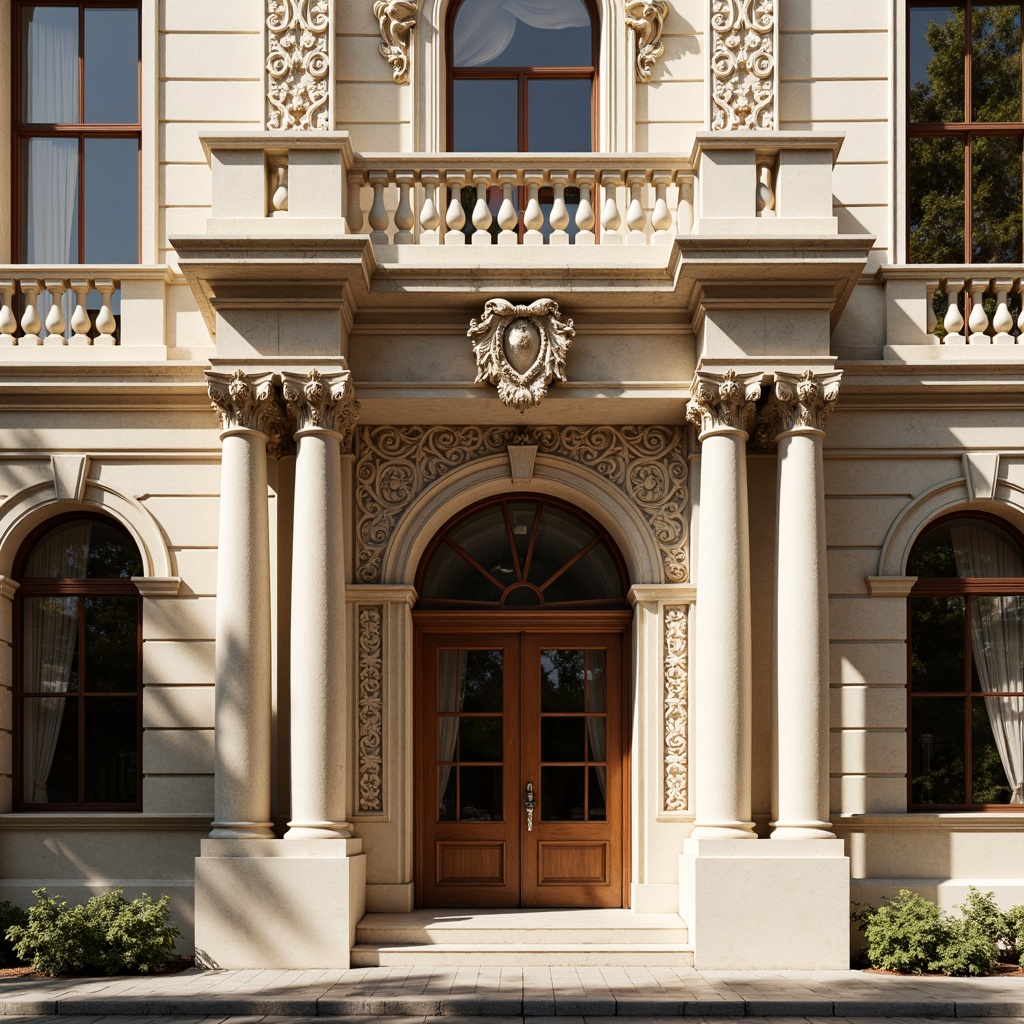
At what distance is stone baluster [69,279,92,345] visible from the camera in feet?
42.9

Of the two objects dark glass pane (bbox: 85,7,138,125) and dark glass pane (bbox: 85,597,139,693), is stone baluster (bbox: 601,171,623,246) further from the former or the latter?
dark glass pane (bbox: 85,597,139,693)

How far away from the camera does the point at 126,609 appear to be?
518 inches

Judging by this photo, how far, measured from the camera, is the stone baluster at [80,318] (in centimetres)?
1308

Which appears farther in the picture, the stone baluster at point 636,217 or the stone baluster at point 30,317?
the stone baluster at point 30,317

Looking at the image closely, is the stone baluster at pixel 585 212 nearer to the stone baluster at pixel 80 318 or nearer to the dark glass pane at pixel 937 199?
the dark glass pane at pixel 937 199

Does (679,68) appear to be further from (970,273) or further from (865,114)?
(970,273)

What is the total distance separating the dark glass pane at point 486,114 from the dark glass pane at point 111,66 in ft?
11.1

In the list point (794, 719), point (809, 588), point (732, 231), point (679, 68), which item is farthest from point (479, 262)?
point (794, 719)

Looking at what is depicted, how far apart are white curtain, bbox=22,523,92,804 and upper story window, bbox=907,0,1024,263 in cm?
915

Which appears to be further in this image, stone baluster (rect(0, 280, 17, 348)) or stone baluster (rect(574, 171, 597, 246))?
stone baluster (rect(0, 280, 17, 348))

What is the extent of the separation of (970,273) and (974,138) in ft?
5.45

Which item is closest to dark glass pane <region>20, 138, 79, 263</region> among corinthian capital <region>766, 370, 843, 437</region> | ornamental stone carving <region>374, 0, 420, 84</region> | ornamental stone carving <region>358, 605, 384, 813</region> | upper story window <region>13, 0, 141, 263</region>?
upper story window <region>13, 0, 141, 263</region>

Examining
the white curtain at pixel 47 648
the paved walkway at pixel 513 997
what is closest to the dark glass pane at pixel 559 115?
the white curtain at pixel 47 648

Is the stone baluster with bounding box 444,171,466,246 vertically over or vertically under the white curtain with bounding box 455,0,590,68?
under
